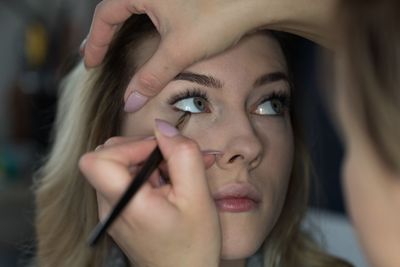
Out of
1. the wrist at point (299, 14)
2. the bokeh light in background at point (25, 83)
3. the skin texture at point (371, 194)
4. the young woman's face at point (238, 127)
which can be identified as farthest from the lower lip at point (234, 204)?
the bokeh light in background at point (25, 83)

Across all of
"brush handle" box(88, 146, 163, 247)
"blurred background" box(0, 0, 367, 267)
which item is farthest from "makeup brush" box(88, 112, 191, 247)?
"blurred background" box(0, 0, 367, 267)

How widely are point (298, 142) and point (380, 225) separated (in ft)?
2.34

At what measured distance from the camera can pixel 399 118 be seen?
609 millimetres

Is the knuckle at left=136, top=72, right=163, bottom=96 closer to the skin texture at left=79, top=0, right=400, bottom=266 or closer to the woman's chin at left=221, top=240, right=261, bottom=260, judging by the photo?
the skin texture at left=79, top=0, right=400, bottom=266

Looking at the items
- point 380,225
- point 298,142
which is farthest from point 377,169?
point 298,142

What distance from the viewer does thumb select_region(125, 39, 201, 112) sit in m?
0.97

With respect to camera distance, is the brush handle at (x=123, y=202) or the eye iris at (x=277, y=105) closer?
the brush handle at (x=123, y=202)

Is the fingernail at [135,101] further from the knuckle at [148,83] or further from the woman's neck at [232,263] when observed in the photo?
the woman's neck at [232,263]

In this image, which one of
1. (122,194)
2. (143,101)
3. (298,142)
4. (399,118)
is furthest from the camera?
(298,142)

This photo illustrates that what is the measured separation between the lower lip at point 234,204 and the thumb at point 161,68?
0.19 metres

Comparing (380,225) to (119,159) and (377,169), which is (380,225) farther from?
(119,159)

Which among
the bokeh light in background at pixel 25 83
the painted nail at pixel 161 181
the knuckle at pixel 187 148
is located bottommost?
the bokeh light in background at pixel 25 83

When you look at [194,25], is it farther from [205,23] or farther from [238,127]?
[238,127]

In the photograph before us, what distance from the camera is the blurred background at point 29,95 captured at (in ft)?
7.58
